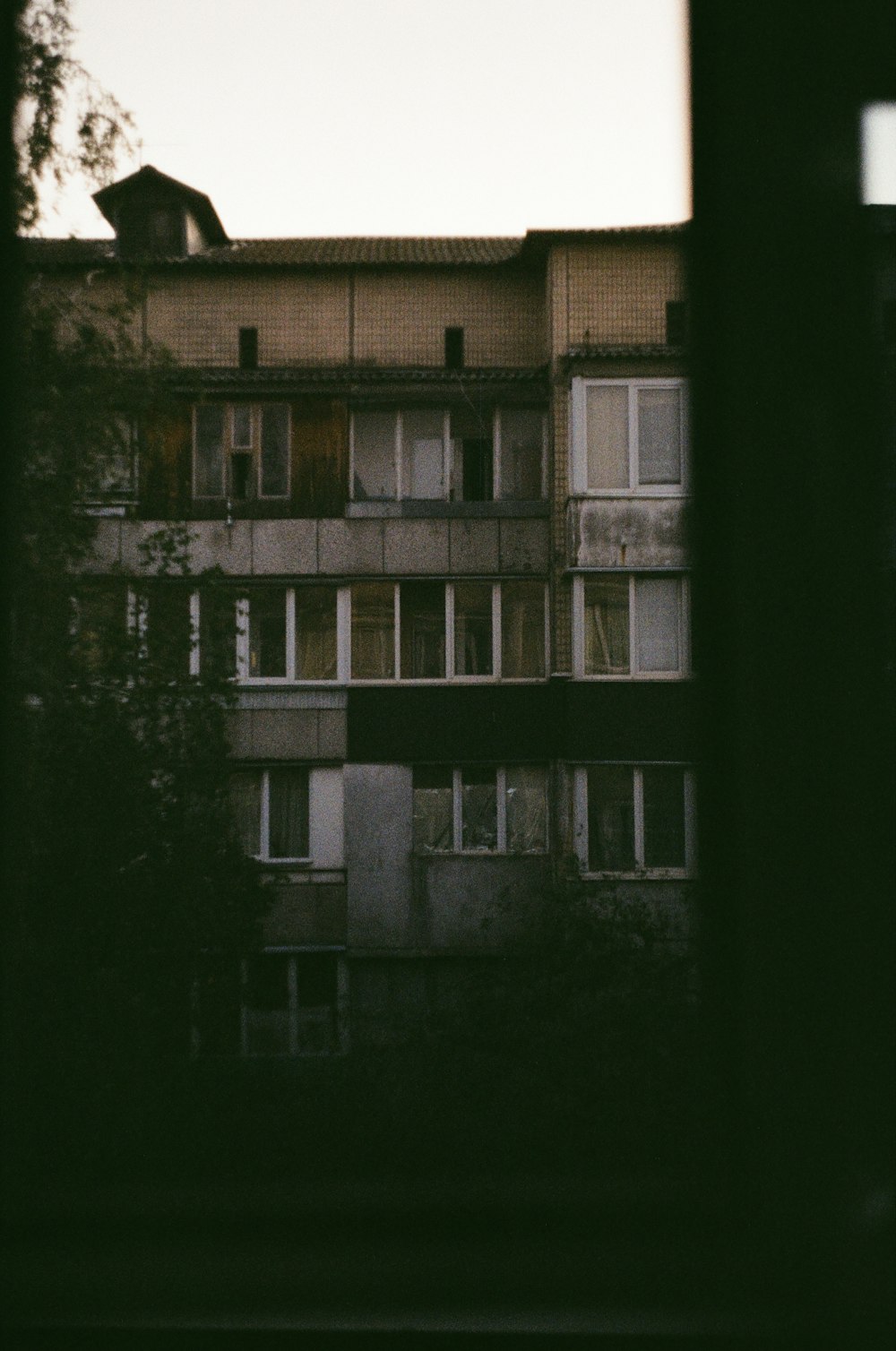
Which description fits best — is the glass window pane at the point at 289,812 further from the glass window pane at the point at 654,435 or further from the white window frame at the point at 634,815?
the glass window pane at the point at 654,435

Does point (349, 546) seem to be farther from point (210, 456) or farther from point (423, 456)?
point (210, 456)

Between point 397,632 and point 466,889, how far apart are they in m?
2.81

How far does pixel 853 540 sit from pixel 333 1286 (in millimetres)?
847

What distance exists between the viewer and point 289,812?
13125 mm

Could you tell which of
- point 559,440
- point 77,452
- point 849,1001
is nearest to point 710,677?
point 849,1001

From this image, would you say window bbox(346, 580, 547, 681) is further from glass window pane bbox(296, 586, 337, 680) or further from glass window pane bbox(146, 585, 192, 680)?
glass window pane bbox(146, 585, 192, 680)

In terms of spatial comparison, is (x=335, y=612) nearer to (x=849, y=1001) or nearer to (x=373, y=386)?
(x=373, y=386)

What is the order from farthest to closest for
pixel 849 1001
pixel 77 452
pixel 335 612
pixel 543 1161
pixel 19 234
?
pixel 335 612
pixel 77 452
pixel 543 1161
pixel 19 234
pixel 849 1001

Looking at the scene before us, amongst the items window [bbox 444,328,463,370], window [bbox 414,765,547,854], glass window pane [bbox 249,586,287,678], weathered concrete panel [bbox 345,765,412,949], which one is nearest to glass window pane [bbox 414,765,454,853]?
window [bbox 414,765,547,854]

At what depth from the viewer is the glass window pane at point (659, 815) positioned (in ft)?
36.3

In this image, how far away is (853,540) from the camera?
3.80 ft

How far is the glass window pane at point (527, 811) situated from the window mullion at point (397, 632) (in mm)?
1579

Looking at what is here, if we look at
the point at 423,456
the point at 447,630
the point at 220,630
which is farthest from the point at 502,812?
the point at 220,630

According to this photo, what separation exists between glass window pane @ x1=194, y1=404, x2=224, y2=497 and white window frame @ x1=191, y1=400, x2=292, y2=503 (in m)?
0.02
